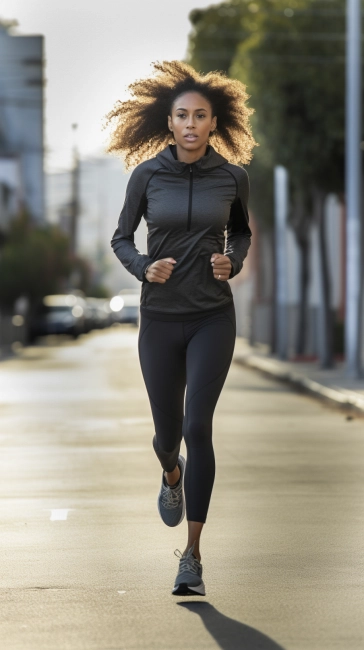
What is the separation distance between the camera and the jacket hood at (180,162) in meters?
6.80

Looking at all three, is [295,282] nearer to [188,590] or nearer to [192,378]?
[192,378]

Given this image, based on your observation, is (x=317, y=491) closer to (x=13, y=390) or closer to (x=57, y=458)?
(x=57, y=458)

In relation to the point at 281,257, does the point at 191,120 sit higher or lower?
higher

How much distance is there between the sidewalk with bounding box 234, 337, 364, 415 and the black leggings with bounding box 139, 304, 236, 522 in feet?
36.0

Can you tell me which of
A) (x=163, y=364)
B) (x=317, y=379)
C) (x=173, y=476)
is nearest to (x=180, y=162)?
(x=163, y=364)

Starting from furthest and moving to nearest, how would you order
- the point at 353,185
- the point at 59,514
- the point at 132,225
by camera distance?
the point at 353,185 → the point at 59,514 → the point at 132,225

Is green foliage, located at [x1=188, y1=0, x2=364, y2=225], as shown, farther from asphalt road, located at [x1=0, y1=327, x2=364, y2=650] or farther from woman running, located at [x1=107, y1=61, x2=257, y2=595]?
woman running, located at [x1=107, y1=61, x2=257, y2=595]

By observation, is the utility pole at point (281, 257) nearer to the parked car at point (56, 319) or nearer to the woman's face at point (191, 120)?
the parked car at point (56, 319)

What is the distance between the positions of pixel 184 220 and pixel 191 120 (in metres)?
0.51

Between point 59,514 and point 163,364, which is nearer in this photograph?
point 163,364

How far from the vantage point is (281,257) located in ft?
111

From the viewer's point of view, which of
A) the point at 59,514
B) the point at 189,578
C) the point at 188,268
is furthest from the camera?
the point at 59,514

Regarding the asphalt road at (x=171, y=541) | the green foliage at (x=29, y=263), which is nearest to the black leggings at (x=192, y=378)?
the asphalt road at (x=171, y=541)

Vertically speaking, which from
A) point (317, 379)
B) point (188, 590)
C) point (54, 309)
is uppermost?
point (188, 590)
